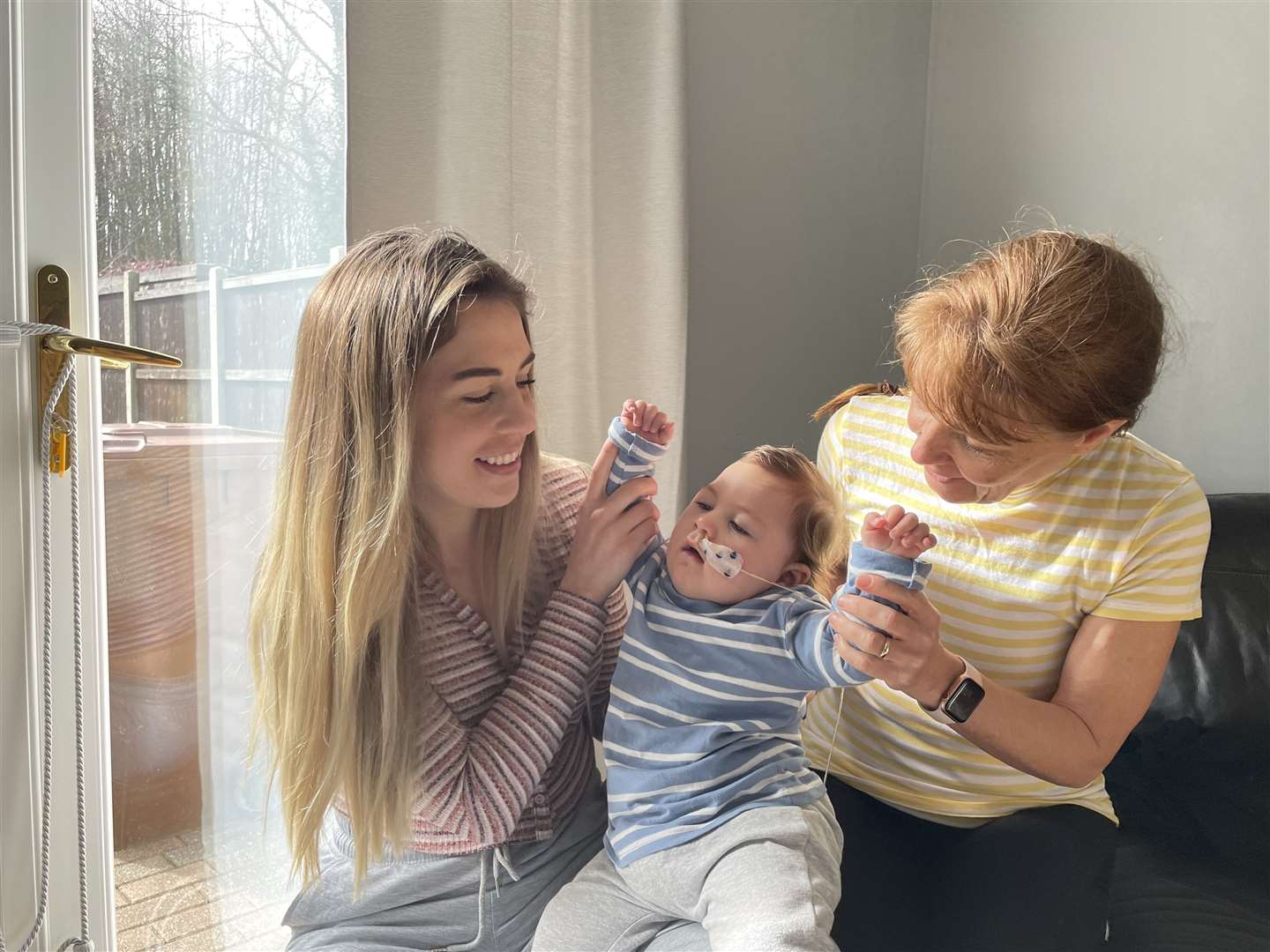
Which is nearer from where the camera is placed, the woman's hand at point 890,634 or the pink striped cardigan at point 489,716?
the woman's hand at point 890,634

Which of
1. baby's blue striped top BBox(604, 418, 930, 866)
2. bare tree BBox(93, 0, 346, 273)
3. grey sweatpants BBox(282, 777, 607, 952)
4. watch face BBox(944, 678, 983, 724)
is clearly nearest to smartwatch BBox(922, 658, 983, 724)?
watch face BBox(944, 678, 983, 724)

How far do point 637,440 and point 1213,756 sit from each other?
114 cm

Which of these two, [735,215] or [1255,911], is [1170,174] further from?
[1255,911]

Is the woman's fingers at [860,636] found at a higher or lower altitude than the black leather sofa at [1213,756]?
higher

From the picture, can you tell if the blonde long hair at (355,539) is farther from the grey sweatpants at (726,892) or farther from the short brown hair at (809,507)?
the short brown hair at (809,507)

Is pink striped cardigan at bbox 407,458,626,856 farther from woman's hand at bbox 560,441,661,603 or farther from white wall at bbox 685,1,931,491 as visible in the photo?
white wall at bbox 685,1,931,491

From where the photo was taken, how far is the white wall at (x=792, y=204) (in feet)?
7.22

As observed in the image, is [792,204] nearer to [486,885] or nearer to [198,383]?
[198,383]

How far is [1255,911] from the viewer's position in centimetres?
143

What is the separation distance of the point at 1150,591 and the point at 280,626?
1014 millimetres

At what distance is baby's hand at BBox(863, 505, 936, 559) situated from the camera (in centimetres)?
104

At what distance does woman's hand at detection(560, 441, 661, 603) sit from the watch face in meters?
0.39

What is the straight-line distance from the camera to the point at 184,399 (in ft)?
4.85

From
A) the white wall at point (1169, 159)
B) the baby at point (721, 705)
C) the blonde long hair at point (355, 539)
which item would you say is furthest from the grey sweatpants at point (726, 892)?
the white wall at point (1169, 159)
